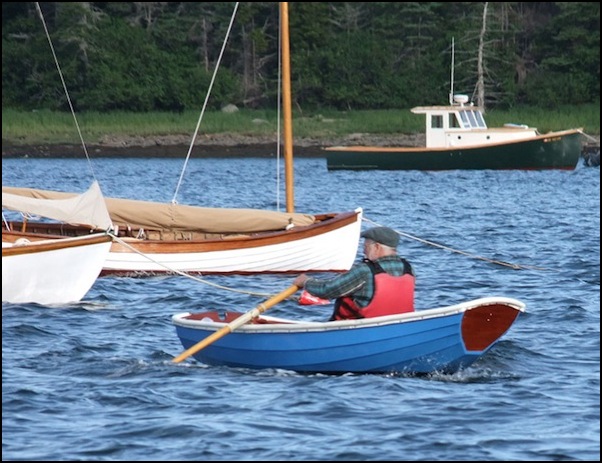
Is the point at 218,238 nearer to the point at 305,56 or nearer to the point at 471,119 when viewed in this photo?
the point at 471,119

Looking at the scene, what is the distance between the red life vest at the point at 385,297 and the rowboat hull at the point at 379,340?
42 cm

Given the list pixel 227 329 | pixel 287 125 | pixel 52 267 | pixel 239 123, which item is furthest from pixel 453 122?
pixel 227 329

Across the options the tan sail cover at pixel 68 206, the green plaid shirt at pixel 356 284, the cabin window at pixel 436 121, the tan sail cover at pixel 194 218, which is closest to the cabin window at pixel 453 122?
the cabin window at pixel 436 121

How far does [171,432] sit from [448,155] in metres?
44.2

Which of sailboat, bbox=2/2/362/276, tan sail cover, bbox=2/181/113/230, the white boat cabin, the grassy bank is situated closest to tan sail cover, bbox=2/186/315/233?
sailboat, bbox=2/2/362/276

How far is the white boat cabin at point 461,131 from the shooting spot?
55.9 meters

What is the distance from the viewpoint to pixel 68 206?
68.6ft

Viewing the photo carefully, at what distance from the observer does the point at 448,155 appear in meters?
55.8

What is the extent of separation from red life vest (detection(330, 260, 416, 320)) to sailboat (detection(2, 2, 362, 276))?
26.1 ft

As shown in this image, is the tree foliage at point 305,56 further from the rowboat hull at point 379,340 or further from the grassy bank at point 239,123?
the rowboat hull at point 379,340

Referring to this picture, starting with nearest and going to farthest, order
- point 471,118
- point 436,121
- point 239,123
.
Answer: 1. point 436,121
2. point 471,118
3. point 239,123

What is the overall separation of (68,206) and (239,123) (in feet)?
174

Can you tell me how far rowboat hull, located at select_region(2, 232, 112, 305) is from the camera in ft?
59.4

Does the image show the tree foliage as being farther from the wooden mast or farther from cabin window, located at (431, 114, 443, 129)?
the wooden mast
